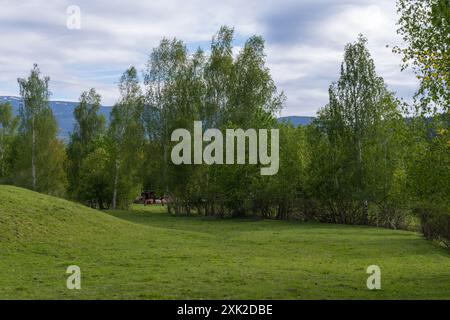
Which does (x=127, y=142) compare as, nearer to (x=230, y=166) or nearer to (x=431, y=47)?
(x=230, y=166)

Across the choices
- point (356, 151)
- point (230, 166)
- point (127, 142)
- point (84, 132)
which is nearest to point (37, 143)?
point (127, 142)

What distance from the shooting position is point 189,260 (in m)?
25.3

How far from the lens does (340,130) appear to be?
5775 centimetres

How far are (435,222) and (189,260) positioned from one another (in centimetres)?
1914

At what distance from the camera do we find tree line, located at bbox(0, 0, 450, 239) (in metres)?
55.6

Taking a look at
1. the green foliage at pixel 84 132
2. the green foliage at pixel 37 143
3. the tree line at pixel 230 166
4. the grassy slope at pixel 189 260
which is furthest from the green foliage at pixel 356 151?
the green foliage at pixel 84 132

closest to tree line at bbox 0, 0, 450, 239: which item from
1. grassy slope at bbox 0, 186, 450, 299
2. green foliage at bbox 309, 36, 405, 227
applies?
green foliage at bbox 309, 36, 405, 227

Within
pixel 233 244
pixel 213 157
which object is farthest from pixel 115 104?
pixel 233 244

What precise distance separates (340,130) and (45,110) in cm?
4314

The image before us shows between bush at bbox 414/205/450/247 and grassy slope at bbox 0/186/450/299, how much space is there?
1292 mm

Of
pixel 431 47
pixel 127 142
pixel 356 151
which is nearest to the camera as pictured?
pixel 431 47

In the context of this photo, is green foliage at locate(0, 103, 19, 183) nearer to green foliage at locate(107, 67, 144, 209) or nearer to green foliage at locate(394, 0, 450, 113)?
green foliage at locate(107, 67, 144, 209)

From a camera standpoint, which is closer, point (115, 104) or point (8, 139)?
point (115, 104)

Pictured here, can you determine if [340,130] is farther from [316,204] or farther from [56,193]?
[56,193]
